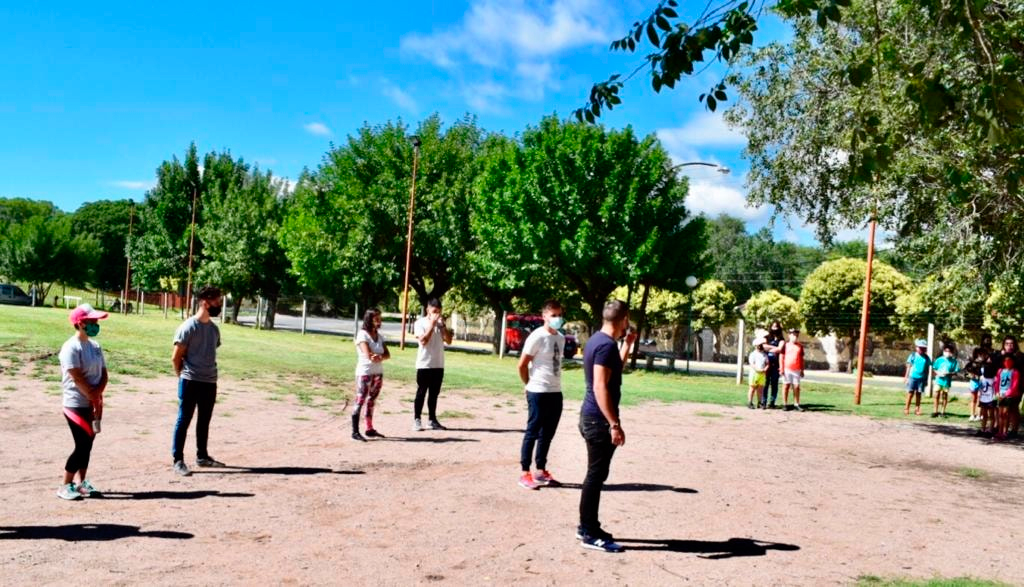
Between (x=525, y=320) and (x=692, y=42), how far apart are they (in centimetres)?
3329

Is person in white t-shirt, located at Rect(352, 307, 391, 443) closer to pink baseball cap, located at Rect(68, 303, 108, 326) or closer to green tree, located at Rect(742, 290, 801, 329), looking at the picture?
pink baseball cap, located at Rect(68, 303, 108, 326)

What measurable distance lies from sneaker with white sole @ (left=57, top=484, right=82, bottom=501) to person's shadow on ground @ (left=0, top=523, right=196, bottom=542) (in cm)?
76

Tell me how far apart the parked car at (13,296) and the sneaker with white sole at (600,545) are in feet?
217

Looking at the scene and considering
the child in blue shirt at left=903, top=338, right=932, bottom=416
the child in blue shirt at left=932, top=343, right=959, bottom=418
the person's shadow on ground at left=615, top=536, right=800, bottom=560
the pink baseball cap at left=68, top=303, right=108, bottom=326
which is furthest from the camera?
the child in blue shirt at left=903, top=338, right=932, bottom=416

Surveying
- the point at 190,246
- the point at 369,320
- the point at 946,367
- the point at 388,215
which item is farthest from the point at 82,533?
the point at 190,246

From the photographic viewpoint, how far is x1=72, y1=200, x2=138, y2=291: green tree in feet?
273

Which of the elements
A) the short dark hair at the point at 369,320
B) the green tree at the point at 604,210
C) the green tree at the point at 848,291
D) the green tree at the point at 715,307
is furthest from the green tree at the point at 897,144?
the green tree at the point at 715,307

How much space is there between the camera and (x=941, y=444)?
44.4 feet

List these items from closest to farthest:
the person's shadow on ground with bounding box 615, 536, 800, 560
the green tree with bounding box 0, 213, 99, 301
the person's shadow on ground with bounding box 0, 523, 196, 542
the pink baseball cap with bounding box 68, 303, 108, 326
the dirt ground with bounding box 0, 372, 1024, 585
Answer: the dirt ground with bounding box 0, 372, 1024, 585
the person's shadow on ground with bounding box 0, 523, 196, 542
the person's shadow on ground with bounding box 615, 536, 800, 560
the pink baseball cap with bounding box 68, 303, 108, 326
the green tree with bounding box 0, 213, 99, 301

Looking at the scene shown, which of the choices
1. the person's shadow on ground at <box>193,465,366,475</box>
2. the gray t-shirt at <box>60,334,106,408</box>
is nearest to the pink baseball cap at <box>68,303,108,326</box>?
the gray t-shirt at <box>60,334,106,408</box>

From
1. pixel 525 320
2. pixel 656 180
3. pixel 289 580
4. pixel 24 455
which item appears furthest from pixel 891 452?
pixel 525 320

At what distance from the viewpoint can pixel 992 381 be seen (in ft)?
48.9

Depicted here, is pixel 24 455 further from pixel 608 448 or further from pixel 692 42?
pixel 692 42

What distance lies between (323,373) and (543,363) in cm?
1315
